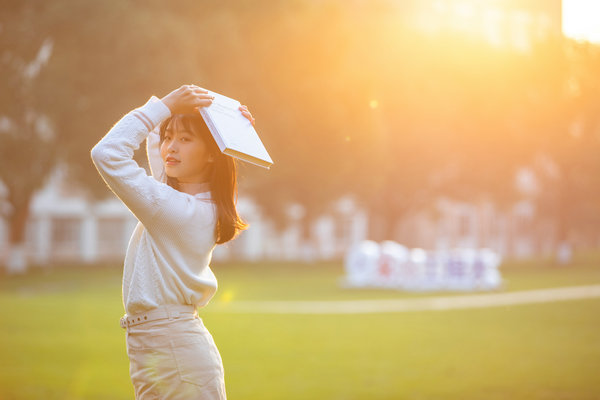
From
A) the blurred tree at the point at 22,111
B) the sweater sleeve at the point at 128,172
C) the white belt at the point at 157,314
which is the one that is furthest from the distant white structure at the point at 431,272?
the sweater sleeve at the point at 128,172

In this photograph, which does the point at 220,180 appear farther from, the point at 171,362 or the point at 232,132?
the point at 171,362

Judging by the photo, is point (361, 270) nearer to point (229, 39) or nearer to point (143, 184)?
point (229, 39)

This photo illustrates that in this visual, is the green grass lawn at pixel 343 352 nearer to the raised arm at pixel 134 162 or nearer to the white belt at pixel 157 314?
the white belt at pixel 157 314

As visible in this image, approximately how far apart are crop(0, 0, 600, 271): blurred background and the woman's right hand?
3.34ft

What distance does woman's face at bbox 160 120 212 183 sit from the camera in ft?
9.86

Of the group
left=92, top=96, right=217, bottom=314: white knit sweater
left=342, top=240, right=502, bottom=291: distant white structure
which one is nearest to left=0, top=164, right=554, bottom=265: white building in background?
left=342, top=240, right=502, bottom=291: distant white structure

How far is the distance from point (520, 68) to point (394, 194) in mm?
9265

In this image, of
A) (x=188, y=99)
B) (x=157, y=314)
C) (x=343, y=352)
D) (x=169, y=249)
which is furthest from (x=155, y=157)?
(x=343, y=352)

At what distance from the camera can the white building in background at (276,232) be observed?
4728 cm

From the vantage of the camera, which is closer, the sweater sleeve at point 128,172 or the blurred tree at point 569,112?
the sweater sleeve at point 128,172

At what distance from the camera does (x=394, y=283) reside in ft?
77.2

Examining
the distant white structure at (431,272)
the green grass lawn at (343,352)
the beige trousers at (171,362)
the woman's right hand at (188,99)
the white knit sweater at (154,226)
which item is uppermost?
the woman's right hand at (188,99)

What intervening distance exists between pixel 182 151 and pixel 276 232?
42530mm

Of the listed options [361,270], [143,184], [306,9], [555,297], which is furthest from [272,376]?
[306,9]
